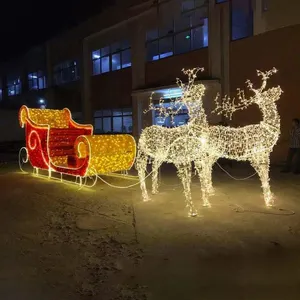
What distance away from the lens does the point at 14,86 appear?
32781 mm

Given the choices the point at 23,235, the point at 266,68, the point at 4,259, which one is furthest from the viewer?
the point at 266,68

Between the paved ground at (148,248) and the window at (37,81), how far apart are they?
22.2 meters

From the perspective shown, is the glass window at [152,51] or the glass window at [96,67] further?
the glass window at [96,67]

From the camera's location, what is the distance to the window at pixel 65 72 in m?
24.4

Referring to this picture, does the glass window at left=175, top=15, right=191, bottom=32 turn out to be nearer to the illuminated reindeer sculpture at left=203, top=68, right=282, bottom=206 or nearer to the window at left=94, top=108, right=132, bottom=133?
the window at left=94, top=108, right=132, bottom=133

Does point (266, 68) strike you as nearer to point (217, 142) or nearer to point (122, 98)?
point (217, 142)

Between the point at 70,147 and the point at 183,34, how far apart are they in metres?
8.66

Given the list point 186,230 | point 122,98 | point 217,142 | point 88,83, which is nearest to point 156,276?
point 186,230

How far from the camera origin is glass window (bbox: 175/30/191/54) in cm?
1605

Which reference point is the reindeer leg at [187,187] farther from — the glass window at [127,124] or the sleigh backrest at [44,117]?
the glass window at [127,124]

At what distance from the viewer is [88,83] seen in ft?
73.9

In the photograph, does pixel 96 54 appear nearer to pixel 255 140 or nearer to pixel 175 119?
pixel 175 119

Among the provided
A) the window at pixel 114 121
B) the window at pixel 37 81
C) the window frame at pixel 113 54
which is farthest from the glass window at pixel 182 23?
the window at pixel 37 81

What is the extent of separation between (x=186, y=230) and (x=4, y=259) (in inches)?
91.8
